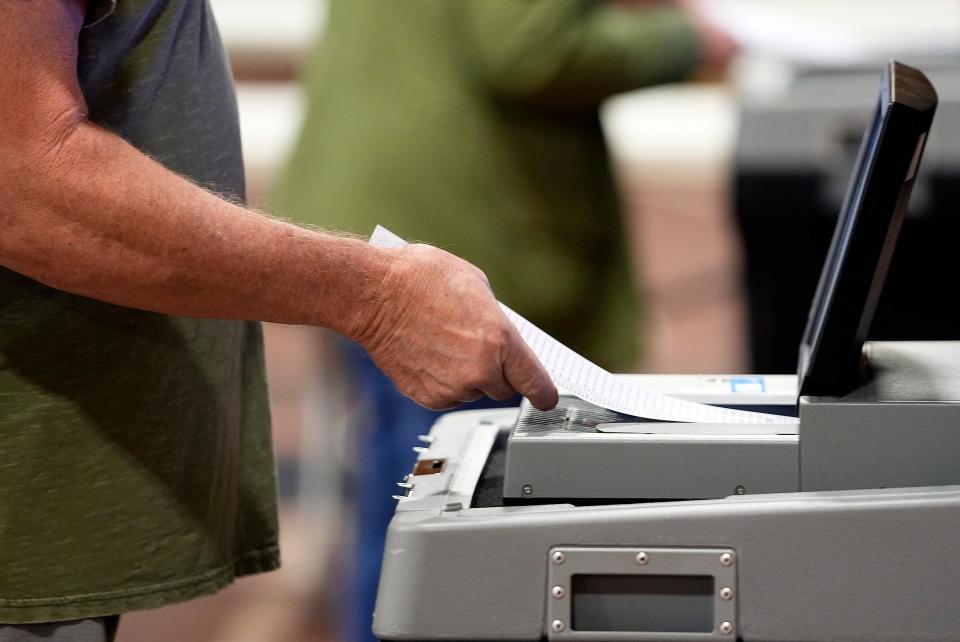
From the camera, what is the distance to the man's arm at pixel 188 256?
87cm

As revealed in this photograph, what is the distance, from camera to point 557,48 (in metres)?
1.81

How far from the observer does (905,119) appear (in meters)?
0.88

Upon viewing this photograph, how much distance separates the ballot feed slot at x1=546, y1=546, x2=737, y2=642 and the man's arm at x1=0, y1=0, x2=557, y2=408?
6.4 inches

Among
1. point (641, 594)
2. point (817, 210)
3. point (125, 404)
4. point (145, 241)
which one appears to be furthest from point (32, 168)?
point (817, 210)

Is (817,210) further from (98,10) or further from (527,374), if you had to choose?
(98,10)

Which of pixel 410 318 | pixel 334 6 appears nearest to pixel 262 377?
pixel 410 318

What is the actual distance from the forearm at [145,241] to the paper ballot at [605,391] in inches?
3.8

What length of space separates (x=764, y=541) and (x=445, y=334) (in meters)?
0.27

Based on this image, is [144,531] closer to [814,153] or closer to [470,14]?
[470,14]

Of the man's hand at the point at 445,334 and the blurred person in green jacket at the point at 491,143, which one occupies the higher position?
the blurred person in green jacket at the point at 491,143

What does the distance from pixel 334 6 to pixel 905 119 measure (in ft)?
3.88

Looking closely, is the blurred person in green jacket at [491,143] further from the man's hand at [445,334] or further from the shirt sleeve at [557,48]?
the man's hand at [445,334]

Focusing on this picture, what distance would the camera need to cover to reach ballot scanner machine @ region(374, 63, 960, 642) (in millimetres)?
855

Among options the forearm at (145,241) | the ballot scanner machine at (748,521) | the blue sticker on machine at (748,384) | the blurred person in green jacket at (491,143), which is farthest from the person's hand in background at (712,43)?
the forearm at (145,241)
